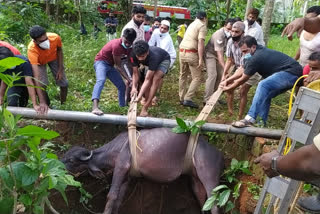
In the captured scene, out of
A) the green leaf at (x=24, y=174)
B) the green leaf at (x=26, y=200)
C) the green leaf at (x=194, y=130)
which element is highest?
the green leaf at (x=24, y=174)

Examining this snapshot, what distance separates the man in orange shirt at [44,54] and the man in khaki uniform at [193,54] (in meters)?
2.28

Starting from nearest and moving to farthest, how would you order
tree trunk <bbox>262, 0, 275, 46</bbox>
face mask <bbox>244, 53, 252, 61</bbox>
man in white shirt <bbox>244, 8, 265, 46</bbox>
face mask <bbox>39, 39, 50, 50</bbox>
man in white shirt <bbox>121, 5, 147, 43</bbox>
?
face mask <bbox>244, 53, 252, 61</bbox> < face mask <bbox>39, 39, 50, 50</bbox> < man in white shirt <bbox>121, 5, 147, 43</bbox> < man in white shirt <bbox>244, 8, 265, 46</bbox> < tree trunk <bbox>262, 0, 275, 46</bbox>

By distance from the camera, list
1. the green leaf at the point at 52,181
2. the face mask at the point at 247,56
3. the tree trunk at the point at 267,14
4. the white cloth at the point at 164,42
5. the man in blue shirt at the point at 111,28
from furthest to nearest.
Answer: the man in blue shirt at the point at 111,28
the tree trunk at the point at 267,14
the white cloth at the point at 164,42
the face mask at the point at 247,56
the green leaf at the point at 52,181

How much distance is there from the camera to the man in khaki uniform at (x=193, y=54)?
670cm

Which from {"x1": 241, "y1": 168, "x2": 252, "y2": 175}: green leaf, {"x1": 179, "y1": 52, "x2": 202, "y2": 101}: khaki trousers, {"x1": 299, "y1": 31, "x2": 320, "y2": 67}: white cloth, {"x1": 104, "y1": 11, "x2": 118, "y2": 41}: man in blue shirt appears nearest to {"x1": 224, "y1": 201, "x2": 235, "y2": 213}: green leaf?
{"x1": 241, "y1": 168, "x2": 252, "y2": 175}: green leaf

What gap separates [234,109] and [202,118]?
200cm

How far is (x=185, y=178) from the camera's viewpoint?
16.6 ft

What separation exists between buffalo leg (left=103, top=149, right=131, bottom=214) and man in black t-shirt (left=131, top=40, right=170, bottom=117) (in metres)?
0.96

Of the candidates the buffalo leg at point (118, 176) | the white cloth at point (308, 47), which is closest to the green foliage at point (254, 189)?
the buffalo leg at point (118, 176)

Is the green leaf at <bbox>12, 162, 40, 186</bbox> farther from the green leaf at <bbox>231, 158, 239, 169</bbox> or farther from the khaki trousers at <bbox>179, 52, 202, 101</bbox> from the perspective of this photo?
the khaki trousers at <bbox>179, 52, 202, 101</bbox>

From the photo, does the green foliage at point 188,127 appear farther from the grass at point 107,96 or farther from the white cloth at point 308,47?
the white cloth at point 308,47

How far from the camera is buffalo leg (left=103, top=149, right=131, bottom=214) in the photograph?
452 centimetres

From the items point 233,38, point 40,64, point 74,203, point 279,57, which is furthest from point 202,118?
point 40,64

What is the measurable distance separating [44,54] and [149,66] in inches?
66.5
